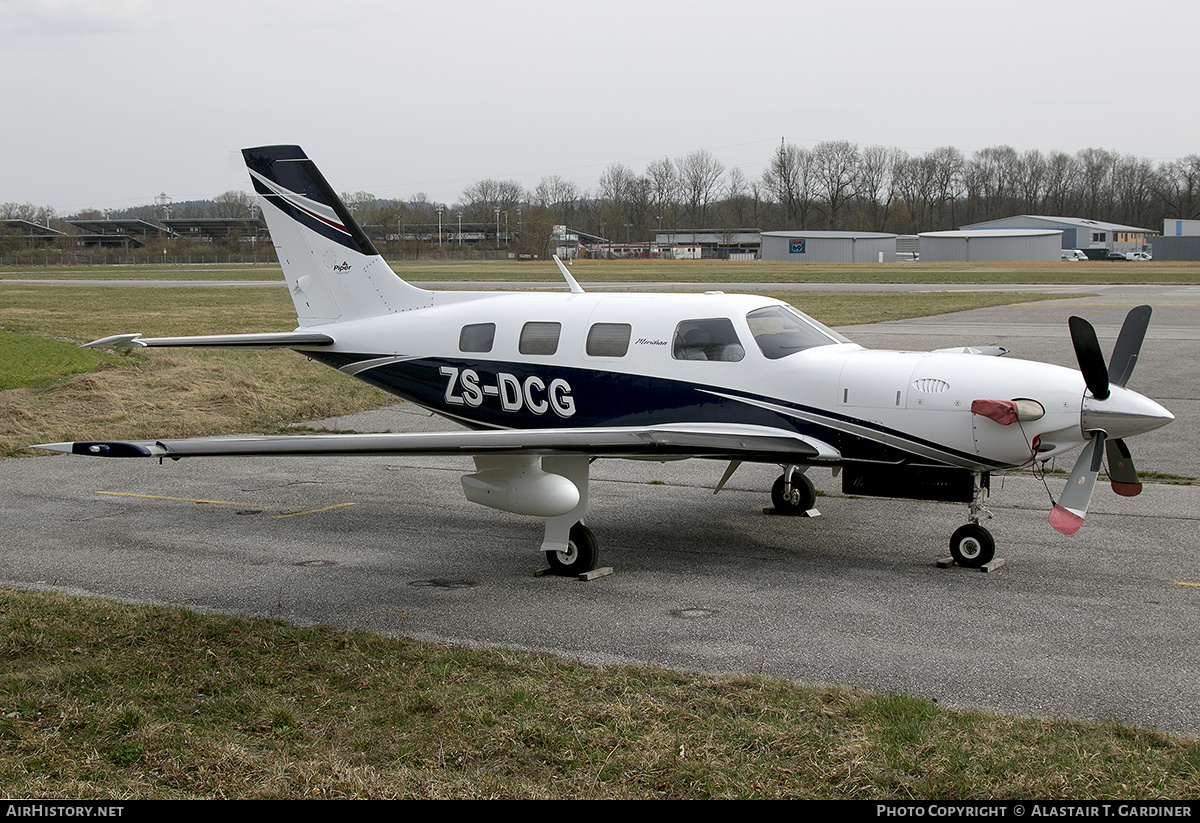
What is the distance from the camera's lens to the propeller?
26.9 feet

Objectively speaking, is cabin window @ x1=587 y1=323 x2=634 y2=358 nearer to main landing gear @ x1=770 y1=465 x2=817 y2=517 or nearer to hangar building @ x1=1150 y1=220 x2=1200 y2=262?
main landing gear @ x1=770 y1=465 x2=817 y2=517

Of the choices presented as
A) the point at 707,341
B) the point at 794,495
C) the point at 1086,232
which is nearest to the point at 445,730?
the point at 707,341

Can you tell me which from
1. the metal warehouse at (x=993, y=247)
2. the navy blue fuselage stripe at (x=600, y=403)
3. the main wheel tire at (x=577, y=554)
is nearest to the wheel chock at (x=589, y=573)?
the main wheel tire at (x=577, y=554)

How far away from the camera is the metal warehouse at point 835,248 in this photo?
116562 mm

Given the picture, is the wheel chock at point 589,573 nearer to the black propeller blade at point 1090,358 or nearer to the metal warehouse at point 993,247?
the black propeller blade at point 1090,358

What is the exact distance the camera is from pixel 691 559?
378 inches

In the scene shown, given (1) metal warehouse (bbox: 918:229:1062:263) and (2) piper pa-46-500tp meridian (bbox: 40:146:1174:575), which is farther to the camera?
(1) metal warehouse (bbox: 918:229:1062:263)

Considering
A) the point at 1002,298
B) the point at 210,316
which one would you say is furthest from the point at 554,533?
the point at 1002,298

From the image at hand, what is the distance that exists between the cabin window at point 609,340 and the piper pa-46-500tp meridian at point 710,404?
22mm

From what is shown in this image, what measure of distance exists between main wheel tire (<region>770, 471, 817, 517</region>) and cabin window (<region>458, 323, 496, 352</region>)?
359 cm

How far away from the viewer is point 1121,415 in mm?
8320

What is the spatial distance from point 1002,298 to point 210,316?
1365 inches

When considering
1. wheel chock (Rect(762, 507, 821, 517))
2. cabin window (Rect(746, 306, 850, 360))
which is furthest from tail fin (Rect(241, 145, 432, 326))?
wheel chock (Rect(762, 507, 821, 517))

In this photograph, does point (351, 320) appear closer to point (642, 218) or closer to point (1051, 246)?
point (1051, 246)
